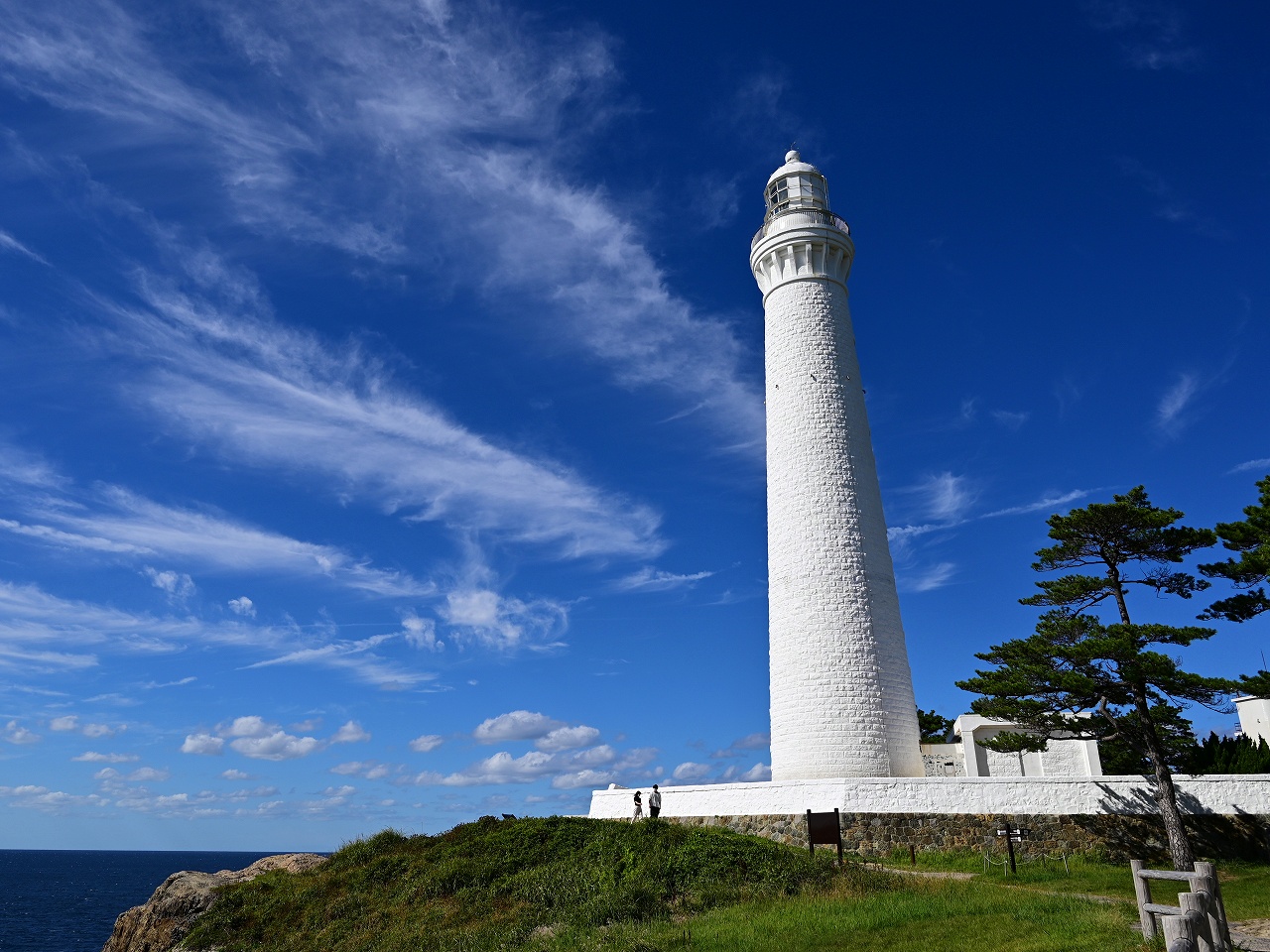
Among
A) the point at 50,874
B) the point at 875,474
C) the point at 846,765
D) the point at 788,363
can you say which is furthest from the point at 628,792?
the point at 50,874

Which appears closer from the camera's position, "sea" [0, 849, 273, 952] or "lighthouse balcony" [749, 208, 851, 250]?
"lighthouse balcony" [749, 208, 851, 250]

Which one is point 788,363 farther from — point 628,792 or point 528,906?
point 528,906

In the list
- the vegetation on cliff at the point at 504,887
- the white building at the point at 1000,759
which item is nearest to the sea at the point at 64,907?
the vegetation on cliff at the point at 504,887

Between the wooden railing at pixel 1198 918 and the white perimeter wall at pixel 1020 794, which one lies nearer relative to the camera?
the wooden railing at pixel 1198 918

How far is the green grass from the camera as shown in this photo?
541 inches

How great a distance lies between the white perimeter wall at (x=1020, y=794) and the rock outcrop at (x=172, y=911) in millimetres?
16784

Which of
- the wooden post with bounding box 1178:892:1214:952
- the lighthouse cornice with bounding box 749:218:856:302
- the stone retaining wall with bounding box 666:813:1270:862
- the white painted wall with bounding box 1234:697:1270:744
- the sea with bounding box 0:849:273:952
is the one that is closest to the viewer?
the wooden post with bounding box 1178:892:1214:952

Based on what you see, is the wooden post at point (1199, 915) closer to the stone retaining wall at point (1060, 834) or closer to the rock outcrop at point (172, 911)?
the stone retaining wall at point (1060, 834)

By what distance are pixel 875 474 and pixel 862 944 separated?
17.6 meters

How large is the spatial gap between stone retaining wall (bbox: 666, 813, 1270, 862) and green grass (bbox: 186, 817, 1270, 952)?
0.54 m

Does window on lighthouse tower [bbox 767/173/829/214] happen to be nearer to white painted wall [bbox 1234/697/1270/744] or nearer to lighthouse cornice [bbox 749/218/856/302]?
lighthouse cornice [bbox 749/218/856/302]

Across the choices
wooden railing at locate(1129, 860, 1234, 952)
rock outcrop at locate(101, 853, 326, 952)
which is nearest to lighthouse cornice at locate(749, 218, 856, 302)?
wooden railing at locate(1129, 860, 1234, 952)

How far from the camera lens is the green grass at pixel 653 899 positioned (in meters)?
13.8

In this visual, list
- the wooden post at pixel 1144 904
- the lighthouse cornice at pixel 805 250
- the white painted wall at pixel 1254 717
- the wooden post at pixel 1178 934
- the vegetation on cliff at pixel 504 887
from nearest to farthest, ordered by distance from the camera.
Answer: the wooden post at pixel 1178 934
the wooden post at pixel 1144 904
the vegetation on cliff at pixel 504 887
the lighthouse cornice at pixel 805 250
the white painted wall at pixel 1254 717
